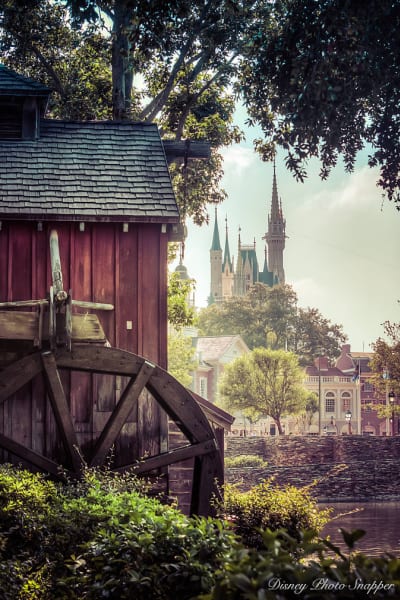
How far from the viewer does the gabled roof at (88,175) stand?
13.8 metres

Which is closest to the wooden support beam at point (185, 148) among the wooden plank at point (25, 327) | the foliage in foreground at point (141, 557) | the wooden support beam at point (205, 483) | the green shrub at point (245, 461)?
the wooden plank at point (25, 327)

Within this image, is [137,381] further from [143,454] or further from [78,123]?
[78,123]

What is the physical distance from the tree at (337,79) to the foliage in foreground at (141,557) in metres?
8.64

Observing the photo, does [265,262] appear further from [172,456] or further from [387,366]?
[172,456]

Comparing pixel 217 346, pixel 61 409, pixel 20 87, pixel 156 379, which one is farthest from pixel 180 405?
pixel 217 346

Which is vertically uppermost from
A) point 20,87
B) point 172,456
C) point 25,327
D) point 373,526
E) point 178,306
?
point 20,87

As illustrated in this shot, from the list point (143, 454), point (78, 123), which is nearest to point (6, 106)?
point (78, 123)

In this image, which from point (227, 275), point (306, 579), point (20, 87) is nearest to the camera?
point (306, 579)

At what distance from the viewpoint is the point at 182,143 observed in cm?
1644

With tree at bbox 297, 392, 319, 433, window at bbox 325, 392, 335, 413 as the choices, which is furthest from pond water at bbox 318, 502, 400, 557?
window at bbox 325, 392, 335, 413

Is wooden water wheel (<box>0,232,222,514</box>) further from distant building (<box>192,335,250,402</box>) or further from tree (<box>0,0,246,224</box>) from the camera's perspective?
distant building (<box>192,335,250,402</box>)

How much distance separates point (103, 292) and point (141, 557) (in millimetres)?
8066

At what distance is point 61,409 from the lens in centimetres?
1229

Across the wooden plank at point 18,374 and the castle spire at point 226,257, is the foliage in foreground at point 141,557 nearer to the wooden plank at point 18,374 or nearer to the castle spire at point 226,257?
the wooden plank at point 18,374
